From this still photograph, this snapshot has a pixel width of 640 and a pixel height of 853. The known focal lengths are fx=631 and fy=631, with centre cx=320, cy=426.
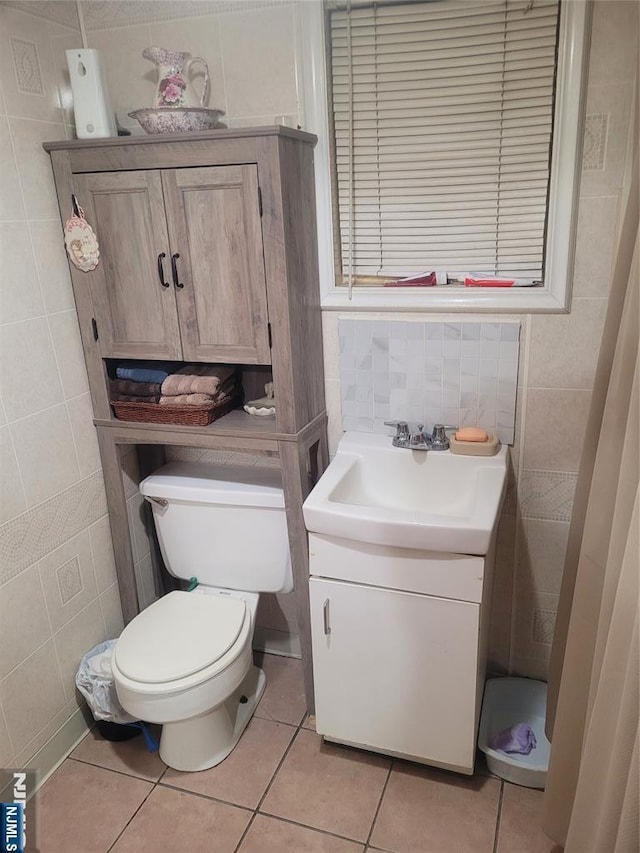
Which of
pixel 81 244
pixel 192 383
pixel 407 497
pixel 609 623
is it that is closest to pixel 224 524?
pixel 192 383

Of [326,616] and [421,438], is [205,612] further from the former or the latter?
[421,438]

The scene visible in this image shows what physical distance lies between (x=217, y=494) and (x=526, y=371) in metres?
0.98

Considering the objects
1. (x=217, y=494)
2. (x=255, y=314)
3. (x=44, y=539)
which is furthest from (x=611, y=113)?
(x=44, y=539)

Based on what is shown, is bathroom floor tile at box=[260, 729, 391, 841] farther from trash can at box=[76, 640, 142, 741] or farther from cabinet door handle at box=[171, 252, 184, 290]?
cabinet door handle at box=[171, 252, 184, 290]

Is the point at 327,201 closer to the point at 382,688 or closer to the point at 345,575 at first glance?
the point at 345,575

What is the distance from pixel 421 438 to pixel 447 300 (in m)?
0.40

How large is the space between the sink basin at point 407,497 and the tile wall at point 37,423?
0.76 metres

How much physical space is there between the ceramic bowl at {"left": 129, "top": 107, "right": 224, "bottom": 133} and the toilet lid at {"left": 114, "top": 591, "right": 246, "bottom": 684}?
4.43 feet

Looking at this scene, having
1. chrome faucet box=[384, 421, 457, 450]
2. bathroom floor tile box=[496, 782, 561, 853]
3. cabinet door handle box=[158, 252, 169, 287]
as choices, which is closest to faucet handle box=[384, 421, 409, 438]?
chrome faucet box=[384, 421, 457, 450]

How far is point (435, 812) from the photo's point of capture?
170 centimetres

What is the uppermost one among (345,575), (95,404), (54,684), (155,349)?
(155,349)

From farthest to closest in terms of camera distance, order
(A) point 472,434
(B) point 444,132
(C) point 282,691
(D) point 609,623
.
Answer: (C) point 282,691
(A) point 472,434
(B) point 444,132
(D) point 609,623

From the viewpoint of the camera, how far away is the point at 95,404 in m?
1.93

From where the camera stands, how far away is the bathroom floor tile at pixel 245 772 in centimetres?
179
